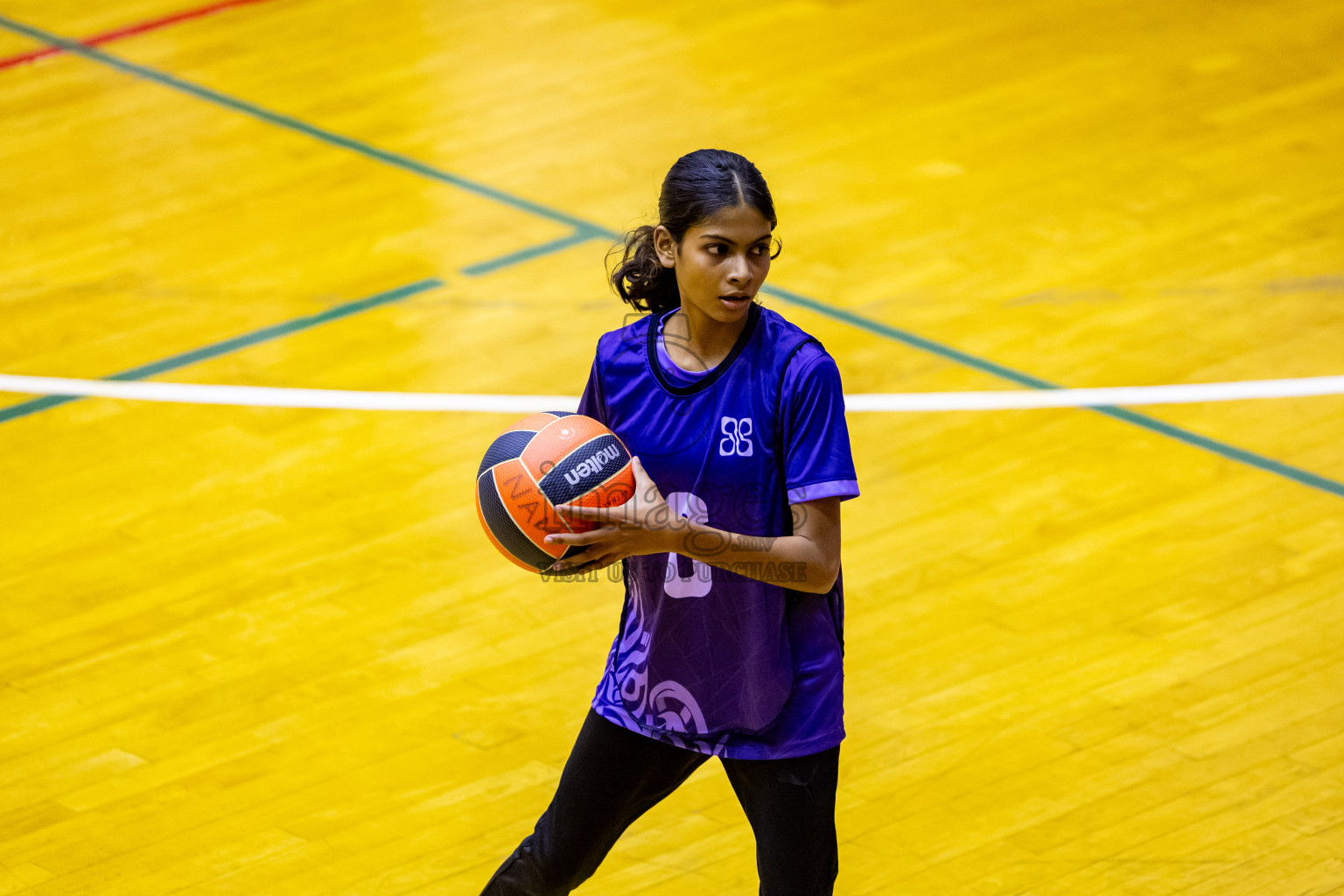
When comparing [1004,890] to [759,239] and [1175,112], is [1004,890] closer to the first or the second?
[759,239]

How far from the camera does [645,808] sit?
311cm

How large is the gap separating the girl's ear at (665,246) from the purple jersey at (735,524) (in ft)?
0.34

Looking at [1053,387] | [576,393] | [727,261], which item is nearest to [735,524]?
[727,261]

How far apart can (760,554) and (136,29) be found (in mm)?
7365

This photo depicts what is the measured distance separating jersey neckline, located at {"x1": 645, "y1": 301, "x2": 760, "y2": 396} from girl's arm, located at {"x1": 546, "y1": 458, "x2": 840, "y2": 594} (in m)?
0.16

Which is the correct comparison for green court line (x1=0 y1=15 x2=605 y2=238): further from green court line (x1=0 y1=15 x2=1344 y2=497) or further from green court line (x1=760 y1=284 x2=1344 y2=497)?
green court line (x1=760 y1=284 x2=1344 y2=497)

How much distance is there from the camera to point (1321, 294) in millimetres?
6383

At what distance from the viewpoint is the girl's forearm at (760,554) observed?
270cm

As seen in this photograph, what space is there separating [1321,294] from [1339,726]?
255cm

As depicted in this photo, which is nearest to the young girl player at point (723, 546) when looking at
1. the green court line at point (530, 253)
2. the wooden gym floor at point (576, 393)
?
the wooden gym floor at point (576, 393)

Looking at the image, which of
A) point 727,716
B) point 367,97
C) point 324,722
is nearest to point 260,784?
point 324,722

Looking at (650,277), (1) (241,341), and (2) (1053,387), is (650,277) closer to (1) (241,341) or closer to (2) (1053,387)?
(2) (1053,387)

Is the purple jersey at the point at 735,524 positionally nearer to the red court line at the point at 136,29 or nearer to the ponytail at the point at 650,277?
the ponytail at the point at 650,277

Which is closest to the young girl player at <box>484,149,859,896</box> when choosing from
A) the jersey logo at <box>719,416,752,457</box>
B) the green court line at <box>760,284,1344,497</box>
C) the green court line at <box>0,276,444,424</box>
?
the jersey logo at <box>719,416,752,457</box>
